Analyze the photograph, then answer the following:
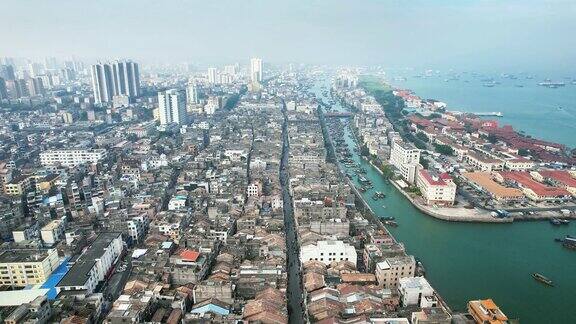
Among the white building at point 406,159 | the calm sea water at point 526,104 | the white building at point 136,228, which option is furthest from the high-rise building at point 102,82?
the calm sea water at point 526,104

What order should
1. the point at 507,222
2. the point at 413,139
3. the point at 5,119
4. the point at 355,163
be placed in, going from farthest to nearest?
the point at 5,119, the point at 413,139, the point at 355,163, the point at 507,222

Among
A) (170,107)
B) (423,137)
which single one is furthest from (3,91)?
(423,137)

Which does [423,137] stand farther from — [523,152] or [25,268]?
[25,268]

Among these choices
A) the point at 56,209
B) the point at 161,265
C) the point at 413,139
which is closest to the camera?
the point at 161,265

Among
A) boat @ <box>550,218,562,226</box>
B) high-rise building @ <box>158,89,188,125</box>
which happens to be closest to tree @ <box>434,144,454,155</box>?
boat @ <box>550,218,562,226</box>

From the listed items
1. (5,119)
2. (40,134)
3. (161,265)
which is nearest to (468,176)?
(161,265)

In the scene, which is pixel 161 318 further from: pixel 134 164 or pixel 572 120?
pixel 572 120

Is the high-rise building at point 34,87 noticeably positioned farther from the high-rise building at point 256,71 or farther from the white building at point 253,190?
the white building at point 253,190
